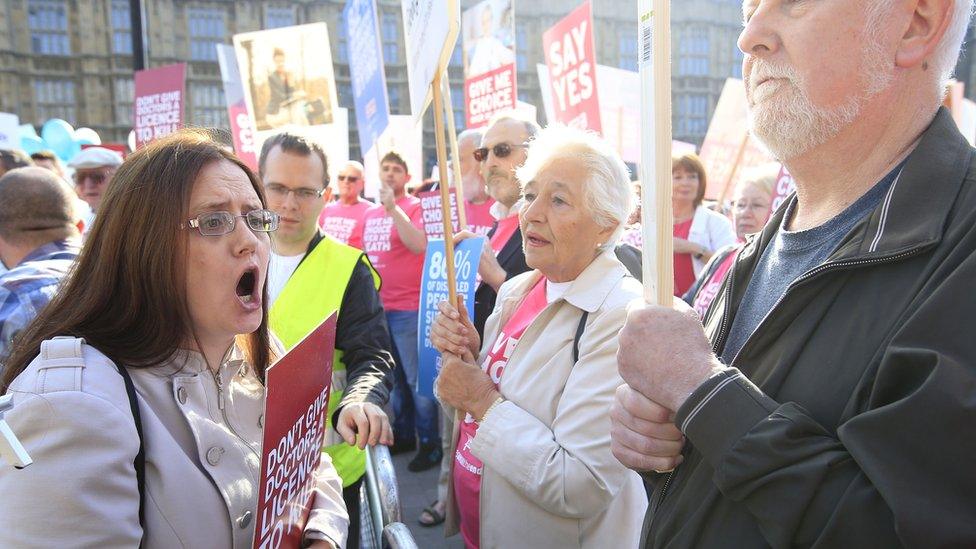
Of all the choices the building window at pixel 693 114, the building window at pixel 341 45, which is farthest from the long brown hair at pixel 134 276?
the building window at pixel 693 114

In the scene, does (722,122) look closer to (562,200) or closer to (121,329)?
(562,200)

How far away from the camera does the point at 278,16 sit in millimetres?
33219

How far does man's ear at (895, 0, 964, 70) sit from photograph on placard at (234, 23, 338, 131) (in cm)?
526

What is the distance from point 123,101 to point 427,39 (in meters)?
34.4

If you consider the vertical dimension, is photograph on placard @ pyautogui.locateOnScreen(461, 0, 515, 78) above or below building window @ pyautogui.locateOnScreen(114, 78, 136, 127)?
below

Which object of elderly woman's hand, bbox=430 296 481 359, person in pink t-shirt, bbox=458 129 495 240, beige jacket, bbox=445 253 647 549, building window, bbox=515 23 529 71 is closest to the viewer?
beige jacket, bbox=445 253 647 549

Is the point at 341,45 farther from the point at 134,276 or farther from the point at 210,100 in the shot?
the point at 134,276

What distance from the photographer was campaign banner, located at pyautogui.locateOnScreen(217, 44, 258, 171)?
8.29 meters

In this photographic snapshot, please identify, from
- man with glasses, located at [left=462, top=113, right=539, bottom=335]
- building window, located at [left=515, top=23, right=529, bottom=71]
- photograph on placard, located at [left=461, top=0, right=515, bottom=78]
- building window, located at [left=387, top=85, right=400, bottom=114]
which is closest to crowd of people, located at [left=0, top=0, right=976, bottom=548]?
man with glasses, located at [left=462, top=113, right=539, bottom=335]

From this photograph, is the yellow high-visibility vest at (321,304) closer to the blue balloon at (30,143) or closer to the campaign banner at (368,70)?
the campaign banner at (368,70)

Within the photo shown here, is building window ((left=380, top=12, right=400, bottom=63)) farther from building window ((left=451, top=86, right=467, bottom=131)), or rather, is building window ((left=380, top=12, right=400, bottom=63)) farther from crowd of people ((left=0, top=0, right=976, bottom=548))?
crowd of people ((left=0, top=0, right=976, bottom=548))

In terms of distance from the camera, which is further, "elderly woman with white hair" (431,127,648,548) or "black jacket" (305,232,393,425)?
"black jacket" (305,232,393,425)

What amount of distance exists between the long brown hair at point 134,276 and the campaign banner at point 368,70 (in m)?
3.83

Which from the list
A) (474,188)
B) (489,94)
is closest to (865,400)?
(474,188)
